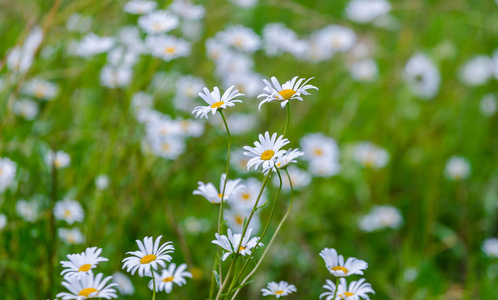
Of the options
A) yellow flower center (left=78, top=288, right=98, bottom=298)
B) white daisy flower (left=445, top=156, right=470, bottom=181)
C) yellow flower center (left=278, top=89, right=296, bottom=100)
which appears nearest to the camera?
yellow flower center (left=78, top=288, right=98, bottom=298)

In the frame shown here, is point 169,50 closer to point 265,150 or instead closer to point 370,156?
point 265,150

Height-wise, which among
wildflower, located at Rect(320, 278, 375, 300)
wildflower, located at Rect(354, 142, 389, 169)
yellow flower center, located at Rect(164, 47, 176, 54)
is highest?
wildflower, located at Rect(354, 142, 389, 169)

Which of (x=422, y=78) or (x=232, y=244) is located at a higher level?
(x=422, y=78)

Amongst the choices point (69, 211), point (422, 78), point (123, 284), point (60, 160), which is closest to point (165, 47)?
point (60, 160)

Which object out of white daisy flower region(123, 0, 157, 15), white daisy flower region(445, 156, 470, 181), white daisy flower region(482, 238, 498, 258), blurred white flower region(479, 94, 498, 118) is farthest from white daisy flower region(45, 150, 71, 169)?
blurred white flower region(479, 94, 498, 118)

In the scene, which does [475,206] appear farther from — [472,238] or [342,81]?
[342,81]

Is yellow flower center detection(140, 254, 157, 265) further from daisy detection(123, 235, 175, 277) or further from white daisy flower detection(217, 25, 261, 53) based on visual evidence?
white daisy flower detection(217, 25, 261, 53)

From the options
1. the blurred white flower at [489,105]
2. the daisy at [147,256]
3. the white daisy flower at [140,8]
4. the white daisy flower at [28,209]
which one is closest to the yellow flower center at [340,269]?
the daisy at [147,256]
